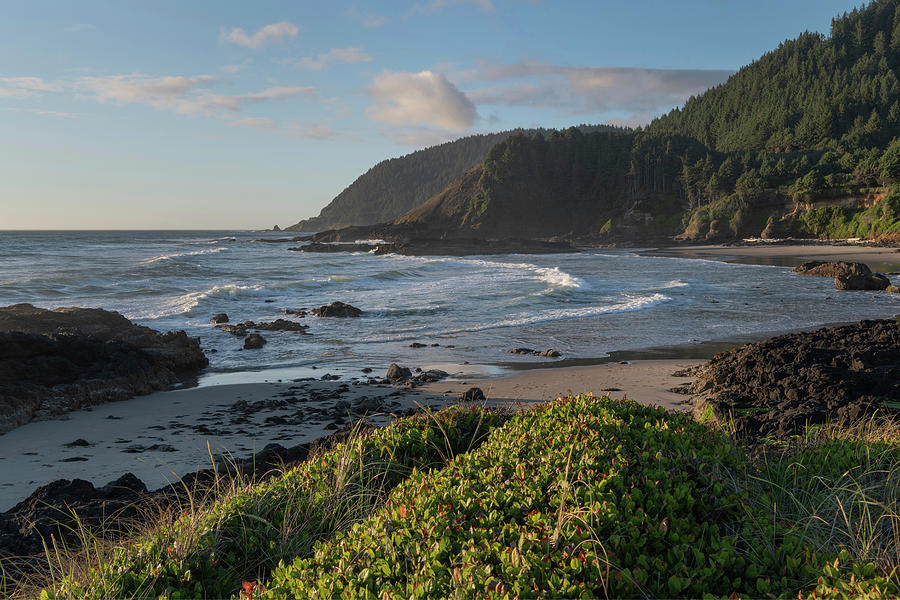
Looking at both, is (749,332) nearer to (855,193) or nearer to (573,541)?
(573,541)

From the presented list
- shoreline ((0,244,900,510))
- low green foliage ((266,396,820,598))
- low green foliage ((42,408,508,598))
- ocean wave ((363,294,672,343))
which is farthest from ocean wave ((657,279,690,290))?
low green foliage ((266,396,820,598))

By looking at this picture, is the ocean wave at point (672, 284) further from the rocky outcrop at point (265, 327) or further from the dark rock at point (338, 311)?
the rocky outcrop at point (265, 327)

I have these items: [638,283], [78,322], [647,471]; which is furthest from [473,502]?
[638,283]

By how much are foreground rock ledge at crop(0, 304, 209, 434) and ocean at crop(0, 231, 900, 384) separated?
1112mm

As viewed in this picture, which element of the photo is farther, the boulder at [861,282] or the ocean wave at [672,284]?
the ocean wave at [672,284]

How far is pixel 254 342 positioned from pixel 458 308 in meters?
9.88

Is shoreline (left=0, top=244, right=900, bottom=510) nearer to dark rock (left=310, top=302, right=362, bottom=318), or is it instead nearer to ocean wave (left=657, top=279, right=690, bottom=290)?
dark rock (left=310, top=302, right=362, bottom=318)

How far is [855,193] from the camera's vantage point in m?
70.8

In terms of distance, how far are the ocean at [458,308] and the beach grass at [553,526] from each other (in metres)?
9.05

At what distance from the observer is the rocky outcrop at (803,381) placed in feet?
21.9

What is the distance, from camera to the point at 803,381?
27.5 feet

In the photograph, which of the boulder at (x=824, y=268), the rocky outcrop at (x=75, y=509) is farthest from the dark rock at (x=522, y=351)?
the boulder at (x=824, y=268)

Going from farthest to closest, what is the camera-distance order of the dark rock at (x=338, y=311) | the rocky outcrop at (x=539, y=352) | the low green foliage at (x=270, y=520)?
the dark rock at (x=338, y=311) < the rocky outcrop at (x=539, y=352) < the low green foliage at (x=270, y=520)

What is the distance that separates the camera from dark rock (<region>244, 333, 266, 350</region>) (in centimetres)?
1691
